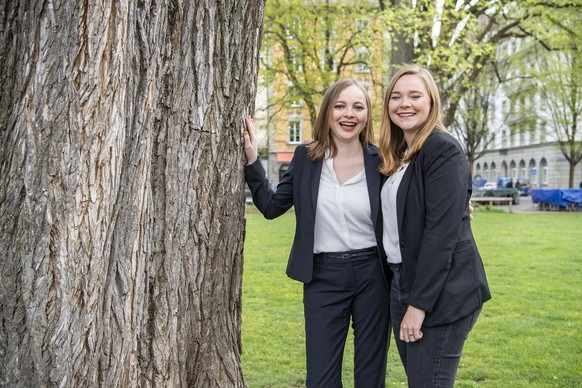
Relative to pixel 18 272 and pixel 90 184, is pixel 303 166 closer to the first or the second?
pixel 90 184

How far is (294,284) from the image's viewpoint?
32.8 feet

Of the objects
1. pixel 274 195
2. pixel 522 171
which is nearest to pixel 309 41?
pixel 274 195

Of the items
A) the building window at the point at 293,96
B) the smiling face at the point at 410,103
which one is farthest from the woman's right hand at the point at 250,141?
the building window at the point at 293,96

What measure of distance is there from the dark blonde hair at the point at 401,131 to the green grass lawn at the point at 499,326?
2725 mm

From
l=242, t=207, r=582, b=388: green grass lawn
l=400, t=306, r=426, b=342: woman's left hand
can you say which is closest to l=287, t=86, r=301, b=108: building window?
l=242, t=207, r=582, b=388: green grass lawn

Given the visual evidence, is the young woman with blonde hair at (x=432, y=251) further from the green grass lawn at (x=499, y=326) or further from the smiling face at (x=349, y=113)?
the green grass lawn at (x=499, y=326)

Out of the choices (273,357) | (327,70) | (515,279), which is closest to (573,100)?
(327,70)

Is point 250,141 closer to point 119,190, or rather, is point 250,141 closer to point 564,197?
point 119,190

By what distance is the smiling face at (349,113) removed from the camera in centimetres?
378

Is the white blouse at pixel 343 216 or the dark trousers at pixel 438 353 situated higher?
the white blouse at pixel 343 216

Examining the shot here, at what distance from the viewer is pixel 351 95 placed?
380cm

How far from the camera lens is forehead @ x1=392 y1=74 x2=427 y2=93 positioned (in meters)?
3.30

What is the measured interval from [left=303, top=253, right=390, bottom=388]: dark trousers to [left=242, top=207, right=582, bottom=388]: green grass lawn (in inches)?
70.3

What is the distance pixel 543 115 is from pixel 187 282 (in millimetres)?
44784
